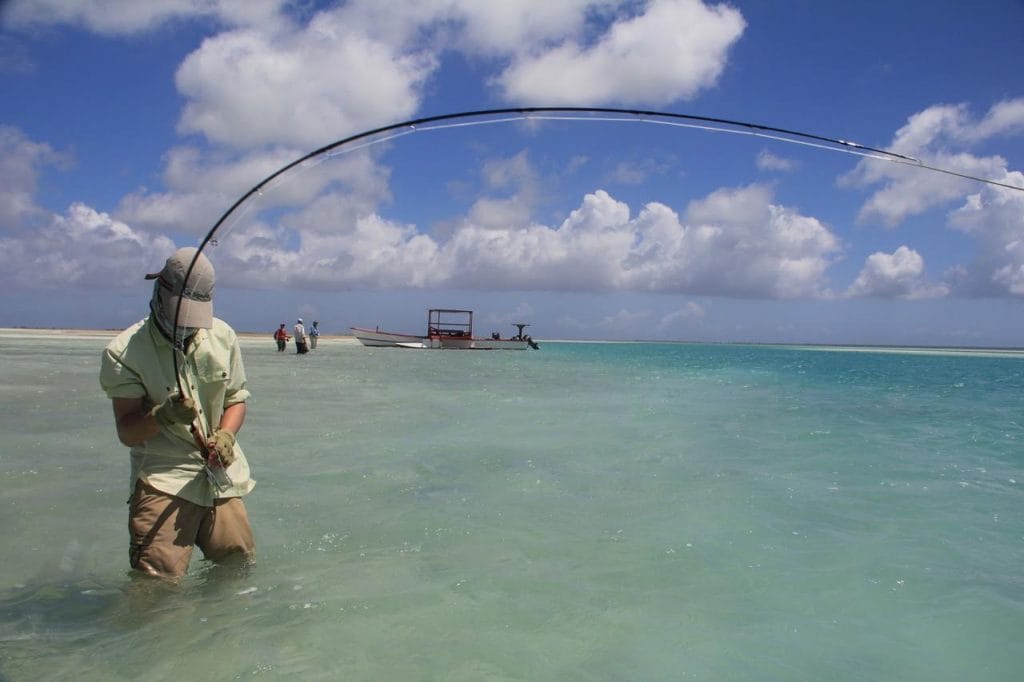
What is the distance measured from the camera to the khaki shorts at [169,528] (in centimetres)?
A: 331

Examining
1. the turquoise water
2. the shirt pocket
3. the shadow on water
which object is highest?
the shirt pocket

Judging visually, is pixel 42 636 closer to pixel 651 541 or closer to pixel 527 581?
pixel 527 581

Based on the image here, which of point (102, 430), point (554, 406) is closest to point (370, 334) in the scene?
point (554, 406)

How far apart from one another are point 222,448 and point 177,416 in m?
0.33

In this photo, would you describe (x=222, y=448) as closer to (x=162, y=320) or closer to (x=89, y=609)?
(x=162, y=320)

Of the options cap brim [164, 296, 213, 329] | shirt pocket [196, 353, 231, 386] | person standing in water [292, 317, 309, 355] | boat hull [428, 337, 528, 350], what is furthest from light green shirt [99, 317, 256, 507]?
boat hull [428, 337, 528, 350]

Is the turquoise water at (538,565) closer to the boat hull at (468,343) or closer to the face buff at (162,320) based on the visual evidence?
the face buff at (162,320)

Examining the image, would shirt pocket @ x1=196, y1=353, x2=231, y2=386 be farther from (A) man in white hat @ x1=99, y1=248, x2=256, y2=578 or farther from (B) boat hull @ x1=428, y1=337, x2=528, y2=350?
(B) boat hull @ x1=428, y1=337, x2=528, y2=350

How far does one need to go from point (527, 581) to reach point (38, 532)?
146 inches

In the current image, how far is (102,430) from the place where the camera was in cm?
975

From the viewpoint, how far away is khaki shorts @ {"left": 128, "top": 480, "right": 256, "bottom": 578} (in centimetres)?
331

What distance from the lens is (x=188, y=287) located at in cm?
322

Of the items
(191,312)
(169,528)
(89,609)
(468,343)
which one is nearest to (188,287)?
(191,312)

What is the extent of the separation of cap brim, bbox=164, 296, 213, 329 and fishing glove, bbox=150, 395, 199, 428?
0.38 m
